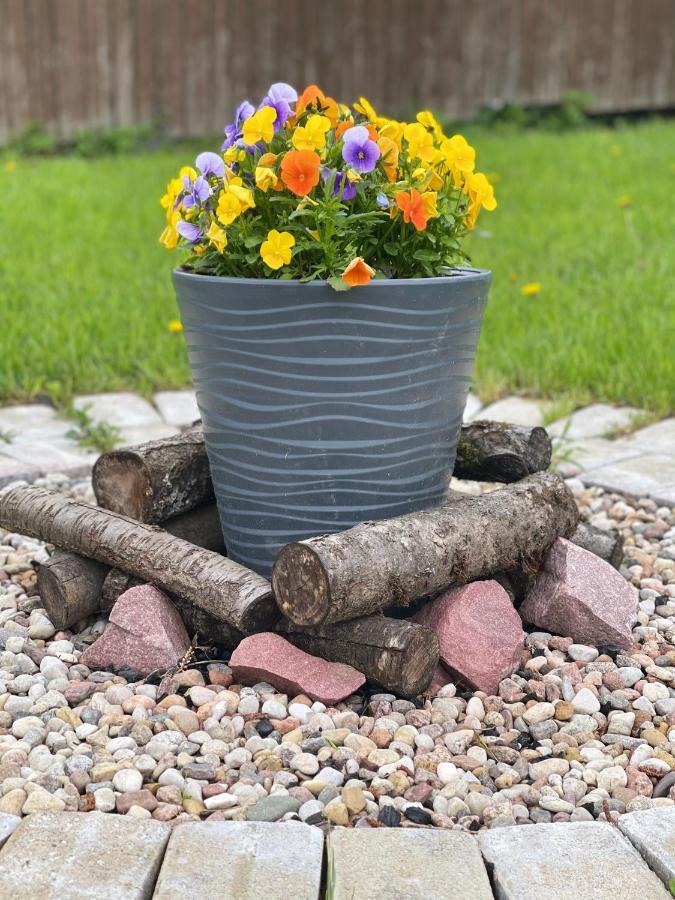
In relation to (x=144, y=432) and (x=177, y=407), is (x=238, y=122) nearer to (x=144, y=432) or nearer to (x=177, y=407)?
(x=144, y=432)

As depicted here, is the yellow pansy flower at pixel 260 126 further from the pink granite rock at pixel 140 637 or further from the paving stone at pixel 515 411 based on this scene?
the paving stone at pixel 515 411

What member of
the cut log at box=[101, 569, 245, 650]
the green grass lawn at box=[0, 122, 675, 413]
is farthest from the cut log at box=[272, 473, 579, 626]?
the green grass lawn at box=[0, 122, 675, 413]

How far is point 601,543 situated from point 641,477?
2.40 feet

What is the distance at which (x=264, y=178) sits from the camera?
1.95 metres

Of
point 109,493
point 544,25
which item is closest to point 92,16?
point 544,25

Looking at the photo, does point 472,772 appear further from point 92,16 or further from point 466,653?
point 92,16

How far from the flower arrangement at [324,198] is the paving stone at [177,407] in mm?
1486

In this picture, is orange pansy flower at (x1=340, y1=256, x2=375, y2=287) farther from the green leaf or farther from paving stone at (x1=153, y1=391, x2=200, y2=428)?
paving stone at (x1=153, y1=391, x2=200, y2=428)

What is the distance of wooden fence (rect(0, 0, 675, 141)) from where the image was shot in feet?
30.8

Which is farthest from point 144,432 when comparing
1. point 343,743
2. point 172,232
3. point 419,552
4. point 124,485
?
point 343,743

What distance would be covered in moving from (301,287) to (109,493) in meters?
0.78

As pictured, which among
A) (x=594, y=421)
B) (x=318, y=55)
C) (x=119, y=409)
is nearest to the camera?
(x=594, y=421)

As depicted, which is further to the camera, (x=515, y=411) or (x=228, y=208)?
(x=515, y=411)

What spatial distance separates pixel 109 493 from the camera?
242 centimetres
